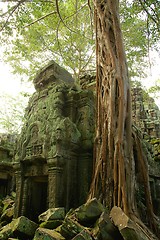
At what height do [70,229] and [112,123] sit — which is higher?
[112,123]

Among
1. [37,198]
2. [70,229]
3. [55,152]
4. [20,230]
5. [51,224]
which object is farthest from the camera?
[37,198]

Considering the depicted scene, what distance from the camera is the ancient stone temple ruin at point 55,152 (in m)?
4.29

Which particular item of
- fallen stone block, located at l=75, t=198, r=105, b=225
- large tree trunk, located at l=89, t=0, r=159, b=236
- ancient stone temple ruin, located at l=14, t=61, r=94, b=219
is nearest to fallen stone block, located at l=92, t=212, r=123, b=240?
fallen stone block, located at l=75, t=198, r=105, b=225

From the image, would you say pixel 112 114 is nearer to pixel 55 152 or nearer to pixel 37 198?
pixel 55 152

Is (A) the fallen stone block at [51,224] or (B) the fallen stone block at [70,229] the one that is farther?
(A) the fallen stone block at [51,224]

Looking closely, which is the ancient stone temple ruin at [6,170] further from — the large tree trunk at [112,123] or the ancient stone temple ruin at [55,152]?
the large tree trunk at [112,123]

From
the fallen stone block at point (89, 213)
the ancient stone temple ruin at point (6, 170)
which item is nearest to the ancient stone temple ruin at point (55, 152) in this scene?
the fallen stone block at point (89, 213)

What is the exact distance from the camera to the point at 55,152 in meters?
4.31

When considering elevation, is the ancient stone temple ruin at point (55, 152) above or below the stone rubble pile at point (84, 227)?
above

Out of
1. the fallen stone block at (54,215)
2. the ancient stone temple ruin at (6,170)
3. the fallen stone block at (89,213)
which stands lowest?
the fallen stone block at (54,215)

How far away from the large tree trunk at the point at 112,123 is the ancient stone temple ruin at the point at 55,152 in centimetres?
64

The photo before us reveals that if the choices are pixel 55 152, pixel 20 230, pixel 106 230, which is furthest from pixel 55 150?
pixel 106 230

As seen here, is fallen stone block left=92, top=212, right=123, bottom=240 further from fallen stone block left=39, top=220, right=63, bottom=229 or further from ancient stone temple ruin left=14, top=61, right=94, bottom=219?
ancient stone temple ruin left=14, top=61, right=94, bottom=219

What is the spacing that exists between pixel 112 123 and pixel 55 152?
127 centimetres
